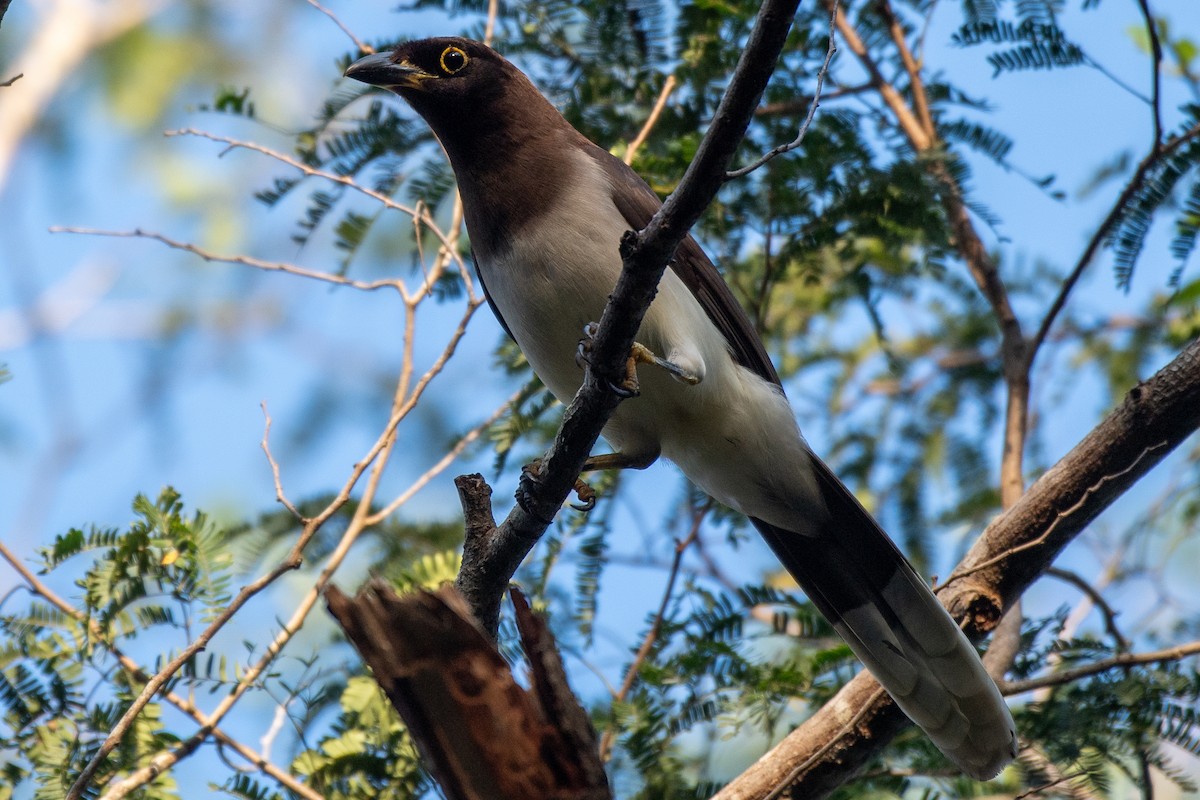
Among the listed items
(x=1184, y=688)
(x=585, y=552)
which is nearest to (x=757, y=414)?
(x=585, y=552)

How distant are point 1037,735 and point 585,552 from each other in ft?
6.50

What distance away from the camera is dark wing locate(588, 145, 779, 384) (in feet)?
15.4

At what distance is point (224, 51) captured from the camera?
1495cm

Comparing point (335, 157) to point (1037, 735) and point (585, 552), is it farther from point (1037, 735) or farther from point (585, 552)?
point (1037, 735)

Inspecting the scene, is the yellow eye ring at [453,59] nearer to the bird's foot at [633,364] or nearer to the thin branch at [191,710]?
the bird's foot at [633,364]

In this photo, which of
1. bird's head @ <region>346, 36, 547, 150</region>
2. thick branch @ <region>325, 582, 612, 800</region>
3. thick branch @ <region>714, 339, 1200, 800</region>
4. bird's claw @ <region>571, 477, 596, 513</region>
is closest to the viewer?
thick branch @ <region>325, 582, 612, 800</region>

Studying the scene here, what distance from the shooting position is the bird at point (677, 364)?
4.34m

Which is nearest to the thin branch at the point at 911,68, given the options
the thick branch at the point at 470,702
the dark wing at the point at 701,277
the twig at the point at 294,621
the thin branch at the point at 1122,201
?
the thin branch at the point at 1122,201

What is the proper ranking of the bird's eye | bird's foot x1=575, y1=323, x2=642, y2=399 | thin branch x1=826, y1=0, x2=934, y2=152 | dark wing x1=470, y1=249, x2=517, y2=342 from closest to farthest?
1. bird's foot x1=575, y1=323, x2=642, y2=399
2. dark wing x1=470, y1=249, x2=517, y2=342
3. the bird's eye
4. thin branch x1=826, y1=0, x2=934, y2=152

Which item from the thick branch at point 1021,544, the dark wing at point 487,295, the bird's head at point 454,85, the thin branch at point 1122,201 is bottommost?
the thick branch at point 1021,544

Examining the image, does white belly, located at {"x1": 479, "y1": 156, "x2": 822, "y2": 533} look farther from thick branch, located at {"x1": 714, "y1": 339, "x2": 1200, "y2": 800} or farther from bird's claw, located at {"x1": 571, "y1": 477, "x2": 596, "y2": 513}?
thick branch, located at {"x1": 714, "y1": 339, "x2": 1200, "y2": 800}

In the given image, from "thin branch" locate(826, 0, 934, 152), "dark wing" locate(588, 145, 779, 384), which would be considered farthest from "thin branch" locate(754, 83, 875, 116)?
"dark wing" locate(588, 145, 779, 384)

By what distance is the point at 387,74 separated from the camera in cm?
501

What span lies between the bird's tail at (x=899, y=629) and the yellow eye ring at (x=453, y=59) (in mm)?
2300
